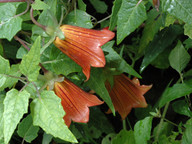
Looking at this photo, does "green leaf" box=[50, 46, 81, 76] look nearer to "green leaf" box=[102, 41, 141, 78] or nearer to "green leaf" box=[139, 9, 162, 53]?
"green leaf" box=[102, 41, 141, 78]

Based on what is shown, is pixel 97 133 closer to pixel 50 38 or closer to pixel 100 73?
pixel 100 73

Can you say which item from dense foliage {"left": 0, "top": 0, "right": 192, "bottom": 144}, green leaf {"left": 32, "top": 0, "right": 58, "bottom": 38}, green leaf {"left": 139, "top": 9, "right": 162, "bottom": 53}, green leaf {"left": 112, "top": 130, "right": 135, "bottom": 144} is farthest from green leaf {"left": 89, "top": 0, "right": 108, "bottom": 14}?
green leaf {"left": 112, "top": 130, "right": 135, "bottom": 144}

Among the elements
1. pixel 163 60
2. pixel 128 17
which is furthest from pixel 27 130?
pixel 163 60

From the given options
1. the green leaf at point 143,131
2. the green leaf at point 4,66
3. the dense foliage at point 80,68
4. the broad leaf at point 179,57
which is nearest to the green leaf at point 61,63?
the dense foliage at point 80,68

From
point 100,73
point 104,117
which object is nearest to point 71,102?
point 100,73

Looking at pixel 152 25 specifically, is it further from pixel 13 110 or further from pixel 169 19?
pixel 13 110

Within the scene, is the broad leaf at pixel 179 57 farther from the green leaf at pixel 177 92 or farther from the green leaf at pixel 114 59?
the green leaf at pixel 114 59
